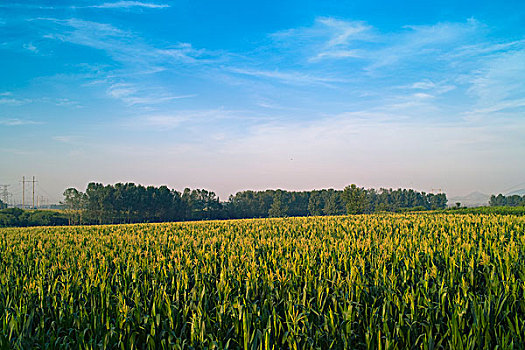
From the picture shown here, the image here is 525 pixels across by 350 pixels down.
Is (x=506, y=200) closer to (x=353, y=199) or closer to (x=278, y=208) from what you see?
(x=353, y=199)

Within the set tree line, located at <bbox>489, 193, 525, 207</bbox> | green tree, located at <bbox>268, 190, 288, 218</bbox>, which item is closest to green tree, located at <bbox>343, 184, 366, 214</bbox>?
green tree, located at <bbox>268, 190, 288, 218</bbox>

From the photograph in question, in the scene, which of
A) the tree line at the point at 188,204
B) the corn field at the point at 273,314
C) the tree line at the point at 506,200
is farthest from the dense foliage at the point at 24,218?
the tree line at the point at 506,200

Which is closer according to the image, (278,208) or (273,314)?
(273,314)

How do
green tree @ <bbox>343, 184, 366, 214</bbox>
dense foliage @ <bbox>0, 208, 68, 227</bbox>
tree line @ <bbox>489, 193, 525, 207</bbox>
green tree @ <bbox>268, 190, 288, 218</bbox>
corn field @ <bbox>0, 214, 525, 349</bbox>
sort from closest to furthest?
corn field @ <bbox>0, 214, 525, 349</bbox> → dense foliage @ <bbox>0, 208, 68, 227</bbox> → green tree @ <bbox>343, 184, 366, 214</bbox> → green tree @ <bbox>268, 190, 288, 218</bbox> → tree line @ <bbox>489, 193, 525, 207</bbox>

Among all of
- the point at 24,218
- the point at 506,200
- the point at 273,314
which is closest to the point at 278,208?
the point at 24,218

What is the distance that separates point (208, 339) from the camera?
12.2ft

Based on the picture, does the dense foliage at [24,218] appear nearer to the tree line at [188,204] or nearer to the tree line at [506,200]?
the tree line at [188,204]

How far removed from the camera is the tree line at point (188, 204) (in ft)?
259

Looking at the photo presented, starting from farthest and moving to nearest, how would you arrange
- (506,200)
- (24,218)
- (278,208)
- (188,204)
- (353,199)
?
(506,200) → (278,208) → (188,204) → (353,199) → (24,218)

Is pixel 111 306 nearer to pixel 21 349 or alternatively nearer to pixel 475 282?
pixel 21 349

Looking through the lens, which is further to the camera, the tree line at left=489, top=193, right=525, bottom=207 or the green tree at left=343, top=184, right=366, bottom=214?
the tree line at left=489, top=193, right=525, bottom=207

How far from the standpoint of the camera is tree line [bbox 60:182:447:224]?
7894cm

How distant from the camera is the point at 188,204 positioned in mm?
89000

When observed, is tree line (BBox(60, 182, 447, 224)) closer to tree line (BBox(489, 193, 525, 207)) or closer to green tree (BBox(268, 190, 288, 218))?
green tree (BBox(268, 190, 288, 218))
